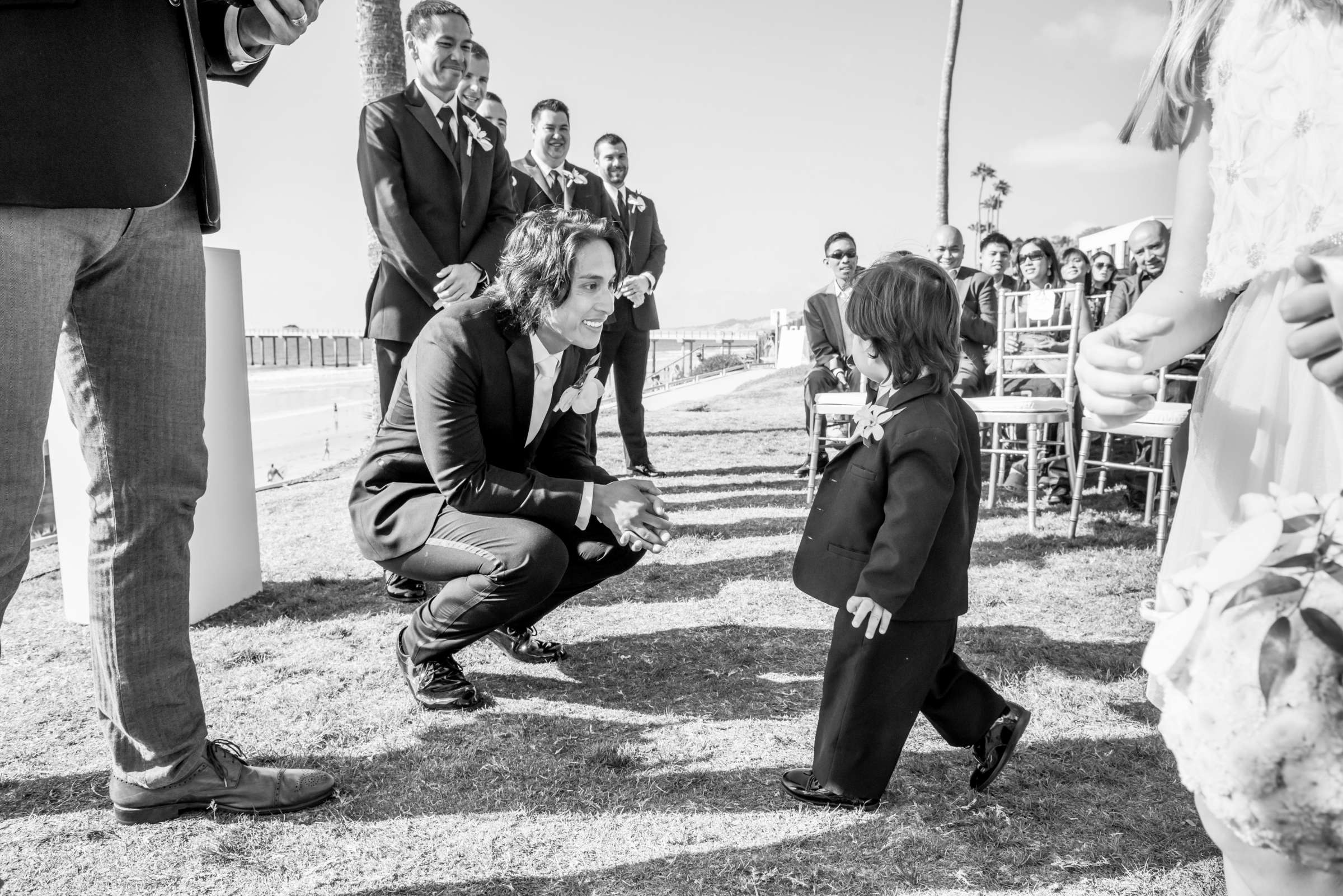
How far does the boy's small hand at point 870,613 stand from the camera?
200 cm

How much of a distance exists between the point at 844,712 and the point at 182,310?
1.63 meters

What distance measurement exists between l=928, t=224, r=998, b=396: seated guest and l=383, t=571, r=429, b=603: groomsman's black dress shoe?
3.39 m

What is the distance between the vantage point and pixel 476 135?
399cm

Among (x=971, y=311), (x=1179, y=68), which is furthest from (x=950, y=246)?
(x=1179, y=68)

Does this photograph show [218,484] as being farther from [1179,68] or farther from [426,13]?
[1179,68]

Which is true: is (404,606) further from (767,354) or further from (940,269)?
(767,354)

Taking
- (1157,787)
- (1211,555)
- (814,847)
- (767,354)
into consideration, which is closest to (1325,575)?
(1211,555)

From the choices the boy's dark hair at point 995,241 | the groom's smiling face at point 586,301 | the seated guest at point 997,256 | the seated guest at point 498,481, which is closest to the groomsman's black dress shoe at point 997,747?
the seated guest at point 498,481

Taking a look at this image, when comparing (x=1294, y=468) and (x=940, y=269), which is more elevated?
(x=940, y=269)

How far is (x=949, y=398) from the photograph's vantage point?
2266mm

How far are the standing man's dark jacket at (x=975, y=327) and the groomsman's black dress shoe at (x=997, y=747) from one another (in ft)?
12.9

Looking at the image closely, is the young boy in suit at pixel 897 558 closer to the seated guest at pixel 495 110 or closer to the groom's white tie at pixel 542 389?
the groom's white tie at pixel 542 389

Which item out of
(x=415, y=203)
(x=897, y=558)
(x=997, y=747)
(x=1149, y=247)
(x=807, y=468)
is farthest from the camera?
(x=807, y=468)

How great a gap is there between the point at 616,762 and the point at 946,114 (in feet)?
44.5
